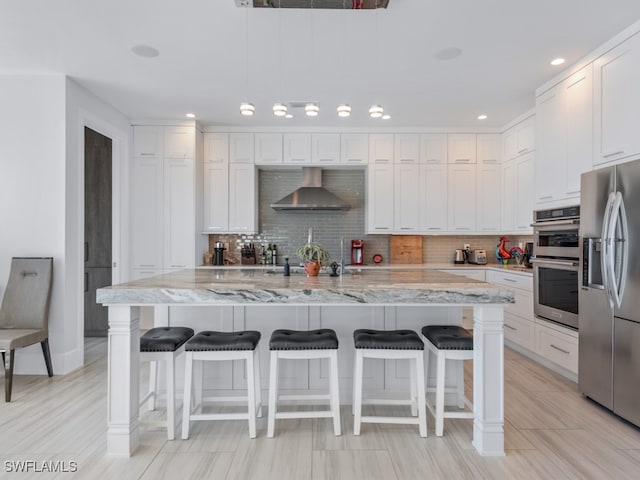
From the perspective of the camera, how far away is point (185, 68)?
3289 mm

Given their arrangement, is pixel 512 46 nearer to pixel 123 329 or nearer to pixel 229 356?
pixel 229 356

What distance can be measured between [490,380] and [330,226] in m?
3.63

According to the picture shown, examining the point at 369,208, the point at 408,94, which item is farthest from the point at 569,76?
the point at 369,208

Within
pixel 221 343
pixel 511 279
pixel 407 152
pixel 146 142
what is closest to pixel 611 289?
pixel 511 279

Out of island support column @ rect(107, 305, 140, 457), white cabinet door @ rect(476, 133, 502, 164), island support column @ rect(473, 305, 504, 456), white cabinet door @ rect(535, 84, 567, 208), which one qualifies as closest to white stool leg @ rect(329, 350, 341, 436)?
island support column @ rect(473, 305, 504, 456)

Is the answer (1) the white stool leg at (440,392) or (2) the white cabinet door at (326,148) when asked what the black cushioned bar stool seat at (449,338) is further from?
(2) the white cabinet door at (326,148)

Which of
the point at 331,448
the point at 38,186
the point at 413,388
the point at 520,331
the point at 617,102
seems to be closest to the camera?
→ the point at 331,448

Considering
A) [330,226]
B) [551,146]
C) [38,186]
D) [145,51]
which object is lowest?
[330,226]

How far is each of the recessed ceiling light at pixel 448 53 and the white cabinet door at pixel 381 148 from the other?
1965mm

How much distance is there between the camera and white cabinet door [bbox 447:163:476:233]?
5059 millimetres

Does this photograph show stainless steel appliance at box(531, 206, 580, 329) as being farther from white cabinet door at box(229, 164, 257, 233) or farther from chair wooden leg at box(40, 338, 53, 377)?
chair wooden leg at box(40, 338, 53, 377)

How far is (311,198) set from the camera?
5.02 metres

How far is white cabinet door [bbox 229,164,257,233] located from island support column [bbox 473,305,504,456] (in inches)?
140

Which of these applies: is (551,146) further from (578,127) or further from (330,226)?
(330,226)
